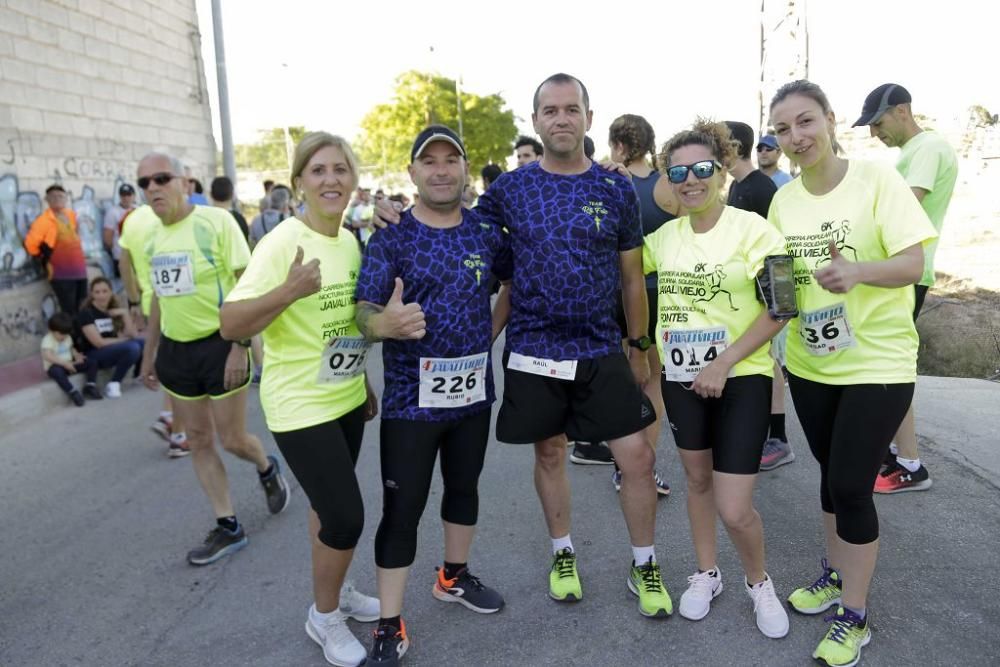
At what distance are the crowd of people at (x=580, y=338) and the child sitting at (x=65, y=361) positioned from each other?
5.59 meters

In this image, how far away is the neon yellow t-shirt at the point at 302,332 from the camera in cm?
270

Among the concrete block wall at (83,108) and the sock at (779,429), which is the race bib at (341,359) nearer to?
the sock at (779,429)

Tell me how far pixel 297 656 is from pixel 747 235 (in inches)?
96.1

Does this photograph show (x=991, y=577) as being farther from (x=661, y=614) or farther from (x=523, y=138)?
(x=523, y=138)

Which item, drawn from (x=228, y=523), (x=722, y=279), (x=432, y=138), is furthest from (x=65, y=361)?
(x=722, y=279)

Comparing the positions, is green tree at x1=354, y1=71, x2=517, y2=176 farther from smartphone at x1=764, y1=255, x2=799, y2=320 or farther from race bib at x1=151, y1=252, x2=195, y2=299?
smartphone at x1=764, y1=255, x2=799, y2=320

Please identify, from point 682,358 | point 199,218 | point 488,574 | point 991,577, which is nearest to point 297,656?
point 488,574

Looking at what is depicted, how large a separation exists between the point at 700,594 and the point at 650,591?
0.68 feet

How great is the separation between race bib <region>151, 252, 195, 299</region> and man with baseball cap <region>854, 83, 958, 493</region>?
3741 mm

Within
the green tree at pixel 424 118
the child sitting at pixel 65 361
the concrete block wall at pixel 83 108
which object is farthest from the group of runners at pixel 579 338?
the green tree at pixel 424 118

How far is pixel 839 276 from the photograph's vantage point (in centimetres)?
248

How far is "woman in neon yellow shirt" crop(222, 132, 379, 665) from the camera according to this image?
8.74 ft

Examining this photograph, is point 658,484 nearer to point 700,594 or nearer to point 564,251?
point 700,594

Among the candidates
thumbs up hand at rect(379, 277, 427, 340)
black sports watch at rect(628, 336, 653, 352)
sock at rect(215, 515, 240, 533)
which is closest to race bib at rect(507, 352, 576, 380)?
black sports watch at rect(628, 336, 653, 352)
